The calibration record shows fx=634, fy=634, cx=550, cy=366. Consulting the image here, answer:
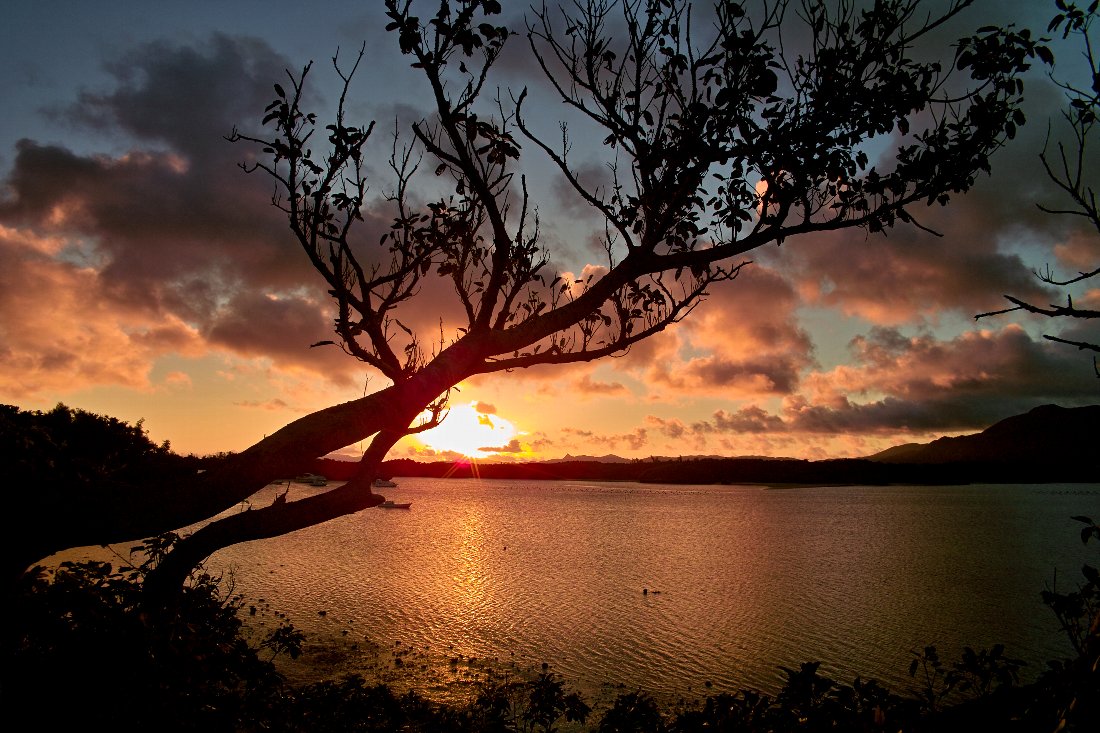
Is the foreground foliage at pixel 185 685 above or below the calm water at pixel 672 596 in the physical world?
above

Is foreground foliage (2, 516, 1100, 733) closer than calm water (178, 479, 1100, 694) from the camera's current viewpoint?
Yes

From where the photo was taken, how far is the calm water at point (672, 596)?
22719mm

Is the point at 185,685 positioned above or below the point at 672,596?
above

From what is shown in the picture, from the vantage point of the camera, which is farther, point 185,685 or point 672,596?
point 672,596

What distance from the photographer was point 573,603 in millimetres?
31766

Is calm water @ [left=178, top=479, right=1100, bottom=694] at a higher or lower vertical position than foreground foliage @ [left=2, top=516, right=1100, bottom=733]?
lower

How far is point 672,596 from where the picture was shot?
3388cm

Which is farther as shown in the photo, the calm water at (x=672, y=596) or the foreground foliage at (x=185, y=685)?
the calm water at (x=672, y=596)

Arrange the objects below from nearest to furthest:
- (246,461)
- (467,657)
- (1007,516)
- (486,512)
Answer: (246,461) → (467,657) → (1007,516) → (486,512)

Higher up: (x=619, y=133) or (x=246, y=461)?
(x=619, y=133)

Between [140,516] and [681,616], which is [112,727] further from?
[681,616]

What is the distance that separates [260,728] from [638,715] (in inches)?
177

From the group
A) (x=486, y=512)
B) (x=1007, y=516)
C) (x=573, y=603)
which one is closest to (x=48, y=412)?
(x=573, y=603)

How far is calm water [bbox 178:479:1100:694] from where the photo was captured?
74.5 ft
